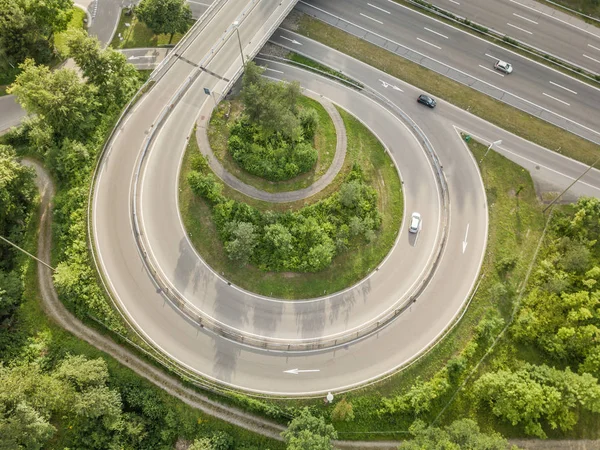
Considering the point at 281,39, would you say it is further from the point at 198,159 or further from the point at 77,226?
the point at 77,226

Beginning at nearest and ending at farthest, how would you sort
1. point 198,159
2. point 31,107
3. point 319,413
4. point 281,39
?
point 319,413 → point 31,107 → point 198,159 → point 281,39

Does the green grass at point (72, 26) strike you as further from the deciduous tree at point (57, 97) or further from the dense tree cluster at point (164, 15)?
the deciduous tree at point (57, 97)

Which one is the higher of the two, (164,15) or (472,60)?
(472,60)

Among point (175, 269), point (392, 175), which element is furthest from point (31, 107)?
point (392, 175)

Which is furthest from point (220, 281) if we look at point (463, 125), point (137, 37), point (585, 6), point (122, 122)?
point (585, 6)

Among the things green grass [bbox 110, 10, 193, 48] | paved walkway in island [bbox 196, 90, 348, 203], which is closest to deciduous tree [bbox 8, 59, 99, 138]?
paved walkway in island [bbox 196, 90, 348, 203]

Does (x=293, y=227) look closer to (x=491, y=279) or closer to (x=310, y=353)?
(x=310, y=353)

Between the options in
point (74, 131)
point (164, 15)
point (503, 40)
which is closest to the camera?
point (74, 131)
